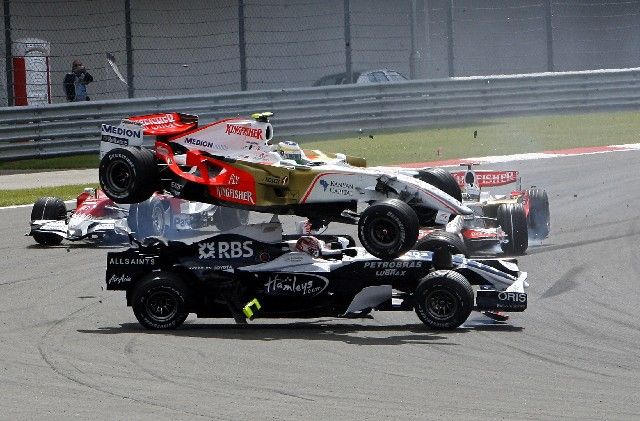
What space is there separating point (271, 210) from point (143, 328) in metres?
1.38

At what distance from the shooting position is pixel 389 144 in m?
22.7

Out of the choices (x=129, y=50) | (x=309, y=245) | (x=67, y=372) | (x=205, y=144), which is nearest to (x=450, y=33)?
(x=129, y=50)

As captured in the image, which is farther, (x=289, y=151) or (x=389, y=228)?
(x=289, y=151)

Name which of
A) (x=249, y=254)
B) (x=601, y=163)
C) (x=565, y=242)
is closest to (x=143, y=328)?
(x=249, y=254)

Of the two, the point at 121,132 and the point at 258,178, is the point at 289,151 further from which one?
the point at 121,132

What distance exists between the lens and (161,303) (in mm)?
9672

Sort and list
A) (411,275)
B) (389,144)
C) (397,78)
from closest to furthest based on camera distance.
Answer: (411,275) → (389,144) → (397,78)

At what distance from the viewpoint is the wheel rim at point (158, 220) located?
12195 millimetres

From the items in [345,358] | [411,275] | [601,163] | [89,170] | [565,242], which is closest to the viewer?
[345,358]

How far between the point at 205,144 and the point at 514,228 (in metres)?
3.76

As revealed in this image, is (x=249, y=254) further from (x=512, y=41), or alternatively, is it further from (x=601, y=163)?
(x=512, y=41)

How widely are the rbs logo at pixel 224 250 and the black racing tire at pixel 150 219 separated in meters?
2.03

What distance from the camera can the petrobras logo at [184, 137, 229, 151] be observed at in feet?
33.2

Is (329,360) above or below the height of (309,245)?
below
